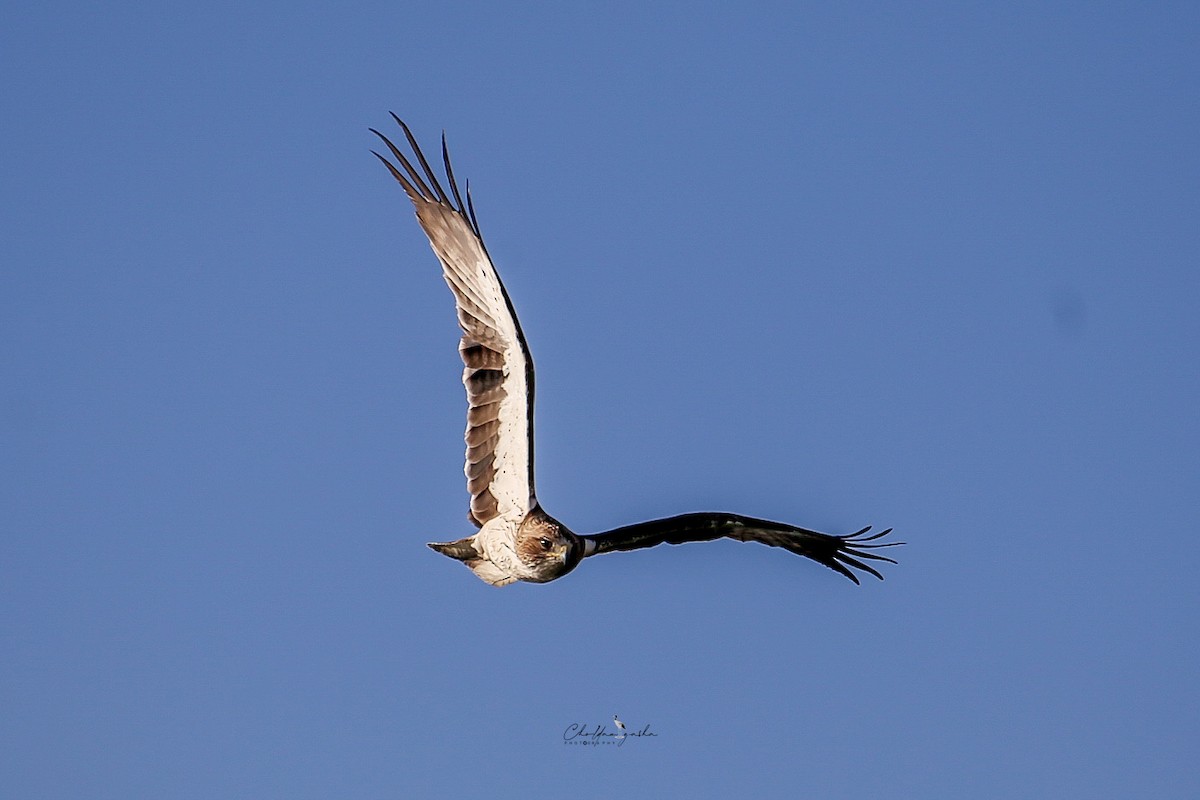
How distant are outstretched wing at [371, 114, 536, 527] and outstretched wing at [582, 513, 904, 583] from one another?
121cm

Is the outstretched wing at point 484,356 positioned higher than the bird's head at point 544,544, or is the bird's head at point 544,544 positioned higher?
the outstretched wing at point 484,356

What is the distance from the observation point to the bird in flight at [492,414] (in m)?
18.2

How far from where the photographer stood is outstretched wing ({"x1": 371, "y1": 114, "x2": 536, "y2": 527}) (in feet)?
59.6

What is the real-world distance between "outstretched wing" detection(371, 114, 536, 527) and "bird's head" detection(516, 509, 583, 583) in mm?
165

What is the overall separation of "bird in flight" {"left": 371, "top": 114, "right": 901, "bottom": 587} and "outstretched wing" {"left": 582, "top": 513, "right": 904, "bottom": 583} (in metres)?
0.36

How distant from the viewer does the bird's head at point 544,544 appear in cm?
1873

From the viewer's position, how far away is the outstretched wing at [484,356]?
1817 cm

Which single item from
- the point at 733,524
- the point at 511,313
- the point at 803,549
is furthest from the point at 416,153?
the point at 803,549

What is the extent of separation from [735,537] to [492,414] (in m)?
4.48

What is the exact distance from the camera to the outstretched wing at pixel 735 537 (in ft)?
65.7

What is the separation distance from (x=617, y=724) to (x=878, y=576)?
3825 millimetres

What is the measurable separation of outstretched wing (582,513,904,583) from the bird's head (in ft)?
1.46

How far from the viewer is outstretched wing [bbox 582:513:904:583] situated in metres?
20.0

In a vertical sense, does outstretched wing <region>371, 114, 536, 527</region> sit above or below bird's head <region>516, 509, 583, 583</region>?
above
